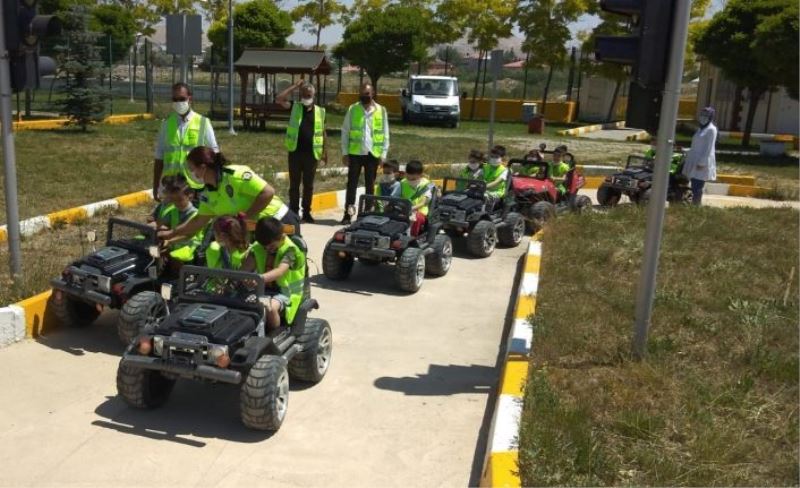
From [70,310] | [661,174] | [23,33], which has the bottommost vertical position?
[70,310]

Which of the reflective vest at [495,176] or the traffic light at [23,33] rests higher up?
the traffic light at [23,33]

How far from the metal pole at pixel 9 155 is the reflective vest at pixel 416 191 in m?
3.81

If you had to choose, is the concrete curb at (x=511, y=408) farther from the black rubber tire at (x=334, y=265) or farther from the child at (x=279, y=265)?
the black rubber tire at (x=334, y=265)

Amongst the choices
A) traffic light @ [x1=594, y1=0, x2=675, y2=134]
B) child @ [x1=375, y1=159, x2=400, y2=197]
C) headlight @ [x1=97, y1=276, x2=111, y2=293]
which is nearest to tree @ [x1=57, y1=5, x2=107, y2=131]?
child @ [x1=375, y1=159, x2=400, y2=197]

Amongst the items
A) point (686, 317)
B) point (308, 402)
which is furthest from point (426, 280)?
point (308, 402)

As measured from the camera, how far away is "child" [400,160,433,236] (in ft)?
28.1

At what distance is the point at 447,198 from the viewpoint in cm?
978

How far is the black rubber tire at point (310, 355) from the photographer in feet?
17.5

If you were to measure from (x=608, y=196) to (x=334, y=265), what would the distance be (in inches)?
263

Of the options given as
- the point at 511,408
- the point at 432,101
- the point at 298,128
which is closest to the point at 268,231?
the point at 511,408

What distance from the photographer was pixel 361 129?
34.5 feet

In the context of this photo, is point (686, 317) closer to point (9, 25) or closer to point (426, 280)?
point (426, 280)

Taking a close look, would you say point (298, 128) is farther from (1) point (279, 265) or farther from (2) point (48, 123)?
(2) point (48, 123)

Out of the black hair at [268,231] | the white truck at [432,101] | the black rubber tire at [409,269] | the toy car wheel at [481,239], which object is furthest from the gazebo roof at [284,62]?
Answer: the black hair at [268,231]
